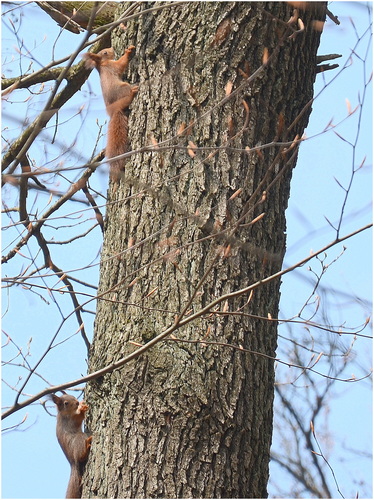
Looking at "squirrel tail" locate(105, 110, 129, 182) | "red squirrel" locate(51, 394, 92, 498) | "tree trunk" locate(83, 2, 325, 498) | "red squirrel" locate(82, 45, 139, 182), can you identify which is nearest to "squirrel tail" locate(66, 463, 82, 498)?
"red squirrel" locate(51, 394, 92, 498)

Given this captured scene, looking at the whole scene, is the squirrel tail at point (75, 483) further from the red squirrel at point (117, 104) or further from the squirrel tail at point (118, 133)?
the squirrel tail at point (118, 133)

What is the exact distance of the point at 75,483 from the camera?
9.21ft

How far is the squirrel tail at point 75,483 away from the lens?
273cm

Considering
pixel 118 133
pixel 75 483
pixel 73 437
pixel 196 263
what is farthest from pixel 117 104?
pixel 75 483

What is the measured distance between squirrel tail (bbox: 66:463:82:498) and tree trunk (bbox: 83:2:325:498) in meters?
0.17

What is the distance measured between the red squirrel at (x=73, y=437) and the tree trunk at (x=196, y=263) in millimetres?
199

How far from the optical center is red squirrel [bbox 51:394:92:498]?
278 centimetres

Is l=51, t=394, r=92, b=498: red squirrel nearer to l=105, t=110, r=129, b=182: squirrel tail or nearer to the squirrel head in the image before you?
the squirrel head

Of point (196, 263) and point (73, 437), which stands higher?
point (196, 263)

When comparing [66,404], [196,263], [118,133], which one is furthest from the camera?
[66,404]

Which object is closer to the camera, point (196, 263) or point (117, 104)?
point (196, 263)

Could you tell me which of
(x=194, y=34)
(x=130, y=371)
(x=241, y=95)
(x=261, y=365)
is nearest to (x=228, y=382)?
(x=261, y=365)

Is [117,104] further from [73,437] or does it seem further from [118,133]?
[73,437]

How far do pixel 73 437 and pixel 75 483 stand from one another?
1.21ft
